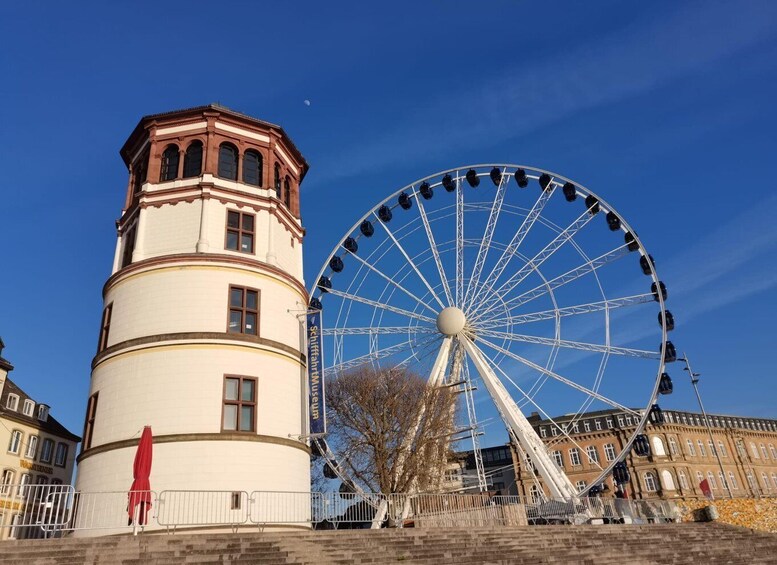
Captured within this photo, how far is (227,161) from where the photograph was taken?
27.6m

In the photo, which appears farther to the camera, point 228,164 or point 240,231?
point 228,164

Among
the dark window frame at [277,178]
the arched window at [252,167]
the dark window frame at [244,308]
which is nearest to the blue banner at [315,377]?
the dark window frame at [244,308]

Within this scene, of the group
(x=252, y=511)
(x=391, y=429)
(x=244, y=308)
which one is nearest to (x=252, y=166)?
(x=244, y=308)

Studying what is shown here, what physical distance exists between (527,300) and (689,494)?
53163mm

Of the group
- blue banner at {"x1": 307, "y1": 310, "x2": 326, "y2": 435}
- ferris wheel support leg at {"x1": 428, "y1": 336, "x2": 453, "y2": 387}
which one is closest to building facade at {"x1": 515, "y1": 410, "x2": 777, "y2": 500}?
ferris wheel support leg at {"x1": 428, "y1": 336, "x2": 453, "y2": 387}

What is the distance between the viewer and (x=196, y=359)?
22312 mm

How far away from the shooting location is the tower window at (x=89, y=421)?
22.5m

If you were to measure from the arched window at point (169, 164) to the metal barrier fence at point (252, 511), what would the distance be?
14.2 m

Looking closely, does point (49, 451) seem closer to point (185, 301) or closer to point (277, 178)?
point (185, 301)

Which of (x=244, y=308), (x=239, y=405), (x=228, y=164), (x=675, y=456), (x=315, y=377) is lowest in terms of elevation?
(x=239, y=405)

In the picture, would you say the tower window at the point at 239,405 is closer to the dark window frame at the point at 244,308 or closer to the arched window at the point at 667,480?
Answer: the dark window frame at the point at 244,308

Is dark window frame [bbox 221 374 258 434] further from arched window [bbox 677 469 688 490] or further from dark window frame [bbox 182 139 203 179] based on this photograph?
arched window [bbox 677 469 688 490]

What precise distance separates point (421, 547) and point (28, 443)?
129 feet

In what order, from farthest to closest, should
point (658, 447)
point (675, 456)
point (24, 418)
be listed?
1. point (658, 447)
2. point (675, 456)
3. point (24, 418)
